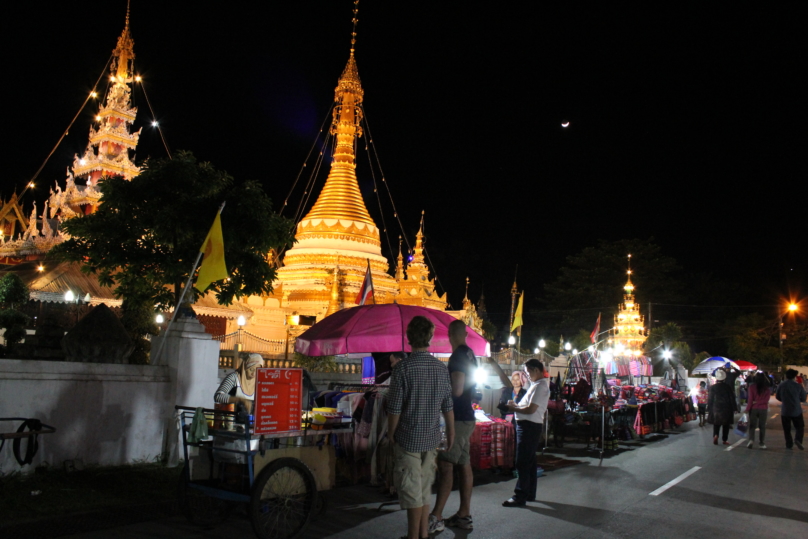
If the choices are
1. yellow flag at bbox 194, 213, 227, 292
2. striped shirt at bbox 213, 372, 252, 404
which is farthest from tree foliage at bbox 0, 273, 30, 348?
striped shirt at bbox 213, 372, 252, 404

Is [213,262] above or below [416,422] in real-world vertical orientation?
above

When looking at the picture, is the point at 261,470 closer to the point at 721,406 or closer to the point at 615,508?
the point at 615,508

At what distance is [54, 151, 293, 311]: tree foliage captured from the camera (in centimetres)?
1196

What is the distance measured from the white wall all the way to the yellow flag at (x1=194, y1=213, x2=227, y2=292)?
1351 mm

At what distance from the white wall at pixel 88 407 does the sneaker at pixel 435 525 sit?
445 cm

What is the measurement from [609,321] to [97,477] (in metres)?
50.4

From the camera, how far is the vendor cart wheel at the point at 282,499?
559 centimetres

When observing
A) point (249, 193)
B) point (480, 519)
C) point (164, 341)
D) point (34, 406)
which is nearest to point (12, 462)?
point (34, 406)

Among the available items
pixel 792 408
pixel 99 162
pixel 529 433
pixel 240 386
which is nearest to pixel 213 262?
pixel 240 386

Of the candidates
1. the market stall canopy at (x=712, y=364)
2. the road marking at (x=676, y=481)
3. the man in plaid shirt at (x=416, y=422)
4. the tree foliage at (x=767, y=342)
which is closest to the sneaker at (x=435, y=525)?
the man in plaid shirt at (x=416, y=422)

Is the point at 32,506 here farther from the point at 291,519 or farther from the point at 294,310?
the point at 294,310

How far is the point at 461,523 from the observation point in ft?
21.3

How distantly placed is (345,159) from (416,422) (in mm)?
35477

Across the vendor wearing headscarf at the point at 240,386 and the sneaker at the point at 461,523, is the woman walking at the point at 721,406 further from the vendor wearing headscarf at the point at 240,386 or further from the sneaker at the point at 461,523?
the vendor wearing headscarf at the point at 240,386
